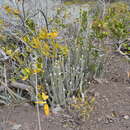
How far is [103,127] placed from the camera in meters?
1.49

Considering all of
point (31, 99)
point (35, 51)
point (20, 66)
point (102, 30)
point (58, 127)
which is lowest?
point (58, 127)

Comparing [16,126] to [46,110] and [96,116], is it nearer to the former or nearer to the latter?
[46,110]

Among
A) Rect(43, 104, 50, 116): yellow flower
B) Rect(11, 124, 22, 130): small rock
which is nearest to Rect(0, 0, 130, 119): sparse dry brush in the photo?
Rect(43, 104, 50, 116): yellow flower

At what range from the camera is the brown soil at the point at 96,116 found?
59.8 inches

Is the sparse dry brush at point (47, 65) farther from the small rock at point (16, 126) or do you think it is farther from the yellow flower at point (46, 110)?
the small rock at point (16, 126)

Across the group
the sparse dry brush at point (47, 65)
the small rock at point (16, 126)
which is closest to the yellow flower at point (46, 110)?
the sparse dry brush at point (47, 65)

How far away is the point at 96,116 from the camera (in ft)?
5.24

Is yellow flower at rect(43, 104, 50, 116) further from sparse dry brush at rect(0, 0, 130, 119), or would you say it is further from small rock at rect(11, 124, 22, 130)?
small rock at rect(11, 124, 22, 130)

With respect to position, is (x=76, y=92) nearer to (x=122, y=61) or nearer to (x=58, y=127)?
(x=58, y=127)

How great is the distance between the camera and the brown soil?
152 cm

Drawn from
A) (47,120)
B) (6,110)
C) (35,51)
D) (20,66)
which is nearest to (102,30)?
(35,51)

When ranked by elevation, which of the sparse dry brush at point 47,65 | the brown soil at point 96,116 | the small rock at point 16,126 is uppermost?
the sparse dry brush at point 47,65

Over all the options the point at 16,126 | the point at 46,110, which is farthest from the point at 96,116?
the point at 16,126

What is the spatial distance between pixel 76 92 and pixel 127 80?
2.02 ft
